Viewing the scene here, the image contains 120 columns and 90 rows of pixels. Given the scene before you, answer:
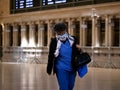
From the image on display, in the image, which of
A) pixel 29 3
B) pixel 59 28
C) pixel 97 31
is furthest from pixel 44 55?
pixel 59 28

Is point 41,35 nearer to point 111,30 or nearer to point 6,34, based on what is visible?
point 6,34

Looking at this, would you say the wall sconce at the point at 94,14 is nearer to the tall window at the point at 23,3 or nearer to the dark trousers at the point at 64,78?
the tall window at the point at 23,3

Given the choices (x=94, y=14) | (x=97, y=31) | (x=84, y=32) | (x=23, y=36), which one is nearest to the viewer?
(x=94, y=14)

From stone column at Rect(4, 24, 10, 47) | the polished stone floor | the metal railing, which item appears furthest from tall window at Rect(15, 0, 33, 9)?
the polished stone floor

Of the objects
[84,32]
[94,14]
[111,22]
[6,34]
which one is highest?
[94,14]

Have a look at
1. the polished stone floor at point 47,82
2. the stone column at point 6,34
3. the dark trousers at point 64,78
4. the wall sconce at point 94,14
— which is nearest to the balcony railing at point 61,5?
the wall sconce at point 94,14

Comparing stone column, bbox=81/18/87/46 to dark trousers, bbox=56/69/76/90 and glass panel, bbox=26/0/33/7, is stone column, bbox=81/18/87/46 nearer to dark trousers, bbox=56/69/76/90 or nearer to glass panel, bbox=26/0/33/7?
glass panel, bbox=26/0/33/7

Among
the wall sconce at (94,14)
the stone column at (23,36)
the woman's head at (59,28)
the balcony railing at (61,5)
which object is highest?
the balcony railing at (61,5)

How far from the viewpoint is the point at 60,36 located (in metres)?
7.11

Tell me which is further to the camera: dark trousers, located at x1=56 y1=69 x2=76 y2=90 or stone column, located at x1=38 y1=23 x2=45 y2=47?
stone column, located at x1=38 y1=23 x2=45 y2=47

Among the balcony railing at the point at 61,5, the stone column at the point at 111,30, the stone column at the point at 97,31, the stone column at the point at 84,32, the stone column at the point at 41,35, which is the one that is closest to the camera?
the stone column at the point at 111,30

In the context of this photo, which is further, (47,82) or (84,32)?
(84,32)

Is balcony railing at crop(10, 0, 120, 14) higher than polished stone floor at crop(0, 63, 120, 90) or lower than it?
higher

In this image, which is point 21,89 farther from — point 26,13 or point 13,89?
point 26,13
